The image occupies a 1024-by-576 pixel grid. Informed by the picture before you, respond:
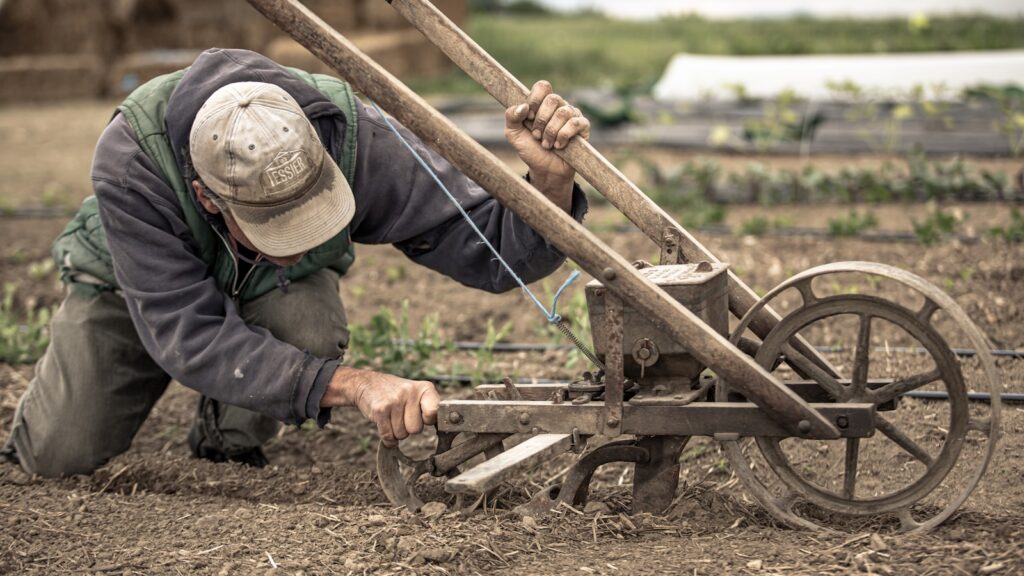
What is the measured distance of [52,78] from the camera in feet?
38.3

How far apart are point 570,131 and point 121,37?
33.6 feet

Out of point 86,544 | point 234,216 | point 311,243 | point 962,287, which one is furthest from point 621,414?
point 962,287

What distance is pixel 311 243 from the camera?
281 cm

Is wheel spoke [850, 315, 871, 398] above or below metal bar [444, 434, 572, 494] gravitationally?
above

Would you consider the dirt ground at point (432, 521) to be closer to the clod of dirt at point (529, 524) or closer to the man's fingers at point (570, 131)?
the clod of dirt at point (529, 524)

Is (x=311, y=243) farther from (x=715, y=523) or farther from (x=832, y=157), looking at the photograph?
(x=832, y=157)

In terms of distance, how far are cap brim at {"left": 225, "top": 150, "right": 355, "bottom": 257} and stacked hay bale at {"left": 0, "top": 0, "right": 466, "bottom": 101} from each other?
872 centimetres

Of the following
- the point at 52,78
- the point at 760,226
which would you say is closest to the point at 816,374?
the point at 760,226

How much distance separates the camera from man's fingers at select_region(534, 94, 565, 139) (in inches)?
108

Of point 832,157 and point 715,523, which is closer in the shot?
point 715,523

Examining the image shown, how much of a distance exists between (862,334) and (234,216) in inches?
60.3

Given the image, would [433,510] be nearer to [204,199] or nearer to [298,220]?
[298,220]

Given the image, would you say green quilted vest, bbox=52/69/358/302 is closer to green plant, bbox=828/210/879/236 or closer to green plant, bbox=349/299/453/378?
green plant, bbox=349/299/453/378

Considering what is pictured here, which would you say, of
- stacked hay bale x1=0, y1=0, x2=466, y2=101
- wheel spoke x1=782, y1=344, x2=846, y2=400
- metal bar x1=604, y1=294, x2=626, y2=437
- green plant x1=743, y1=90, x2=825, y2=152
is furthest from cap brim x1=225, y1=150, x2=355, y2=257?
stacked hay bale x1=0, y1=0, x2=466, y2=101
